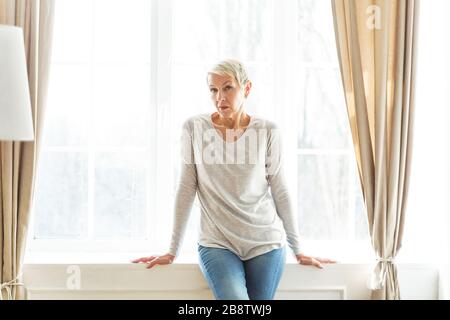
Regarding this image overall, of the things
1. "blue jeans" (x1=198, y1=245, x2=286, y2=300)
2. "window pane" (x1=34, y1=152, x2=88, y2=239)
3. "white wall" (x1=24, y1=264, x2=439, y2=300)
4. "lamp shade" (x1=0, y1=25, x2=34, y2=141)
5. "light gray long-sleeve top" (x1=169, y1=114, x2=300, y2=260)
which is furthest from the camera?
"window pane" (x1=34, y1=152, x2=88, y2=239)

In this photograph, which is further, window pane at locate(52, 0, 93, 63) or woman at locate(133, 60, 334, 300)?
window pane at locate(52, 0, 93, 63)

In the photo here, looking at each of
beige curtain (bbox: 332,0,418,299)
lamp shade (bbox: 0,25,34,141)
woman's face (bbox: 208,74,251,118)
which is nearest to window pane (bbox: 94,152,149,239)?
woman's face (bbox: 208,74,251,118)

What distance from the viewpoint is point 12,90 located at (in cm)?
207

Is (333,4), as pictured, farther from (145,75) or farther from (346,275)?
(346,275)

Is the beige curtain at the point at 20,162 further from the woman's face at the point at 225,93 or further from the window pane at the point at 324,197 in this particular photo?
the window pane at the point at 324,197

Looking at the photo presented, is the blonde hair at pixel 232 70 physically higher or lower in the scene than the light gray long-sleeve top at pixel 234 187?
higher

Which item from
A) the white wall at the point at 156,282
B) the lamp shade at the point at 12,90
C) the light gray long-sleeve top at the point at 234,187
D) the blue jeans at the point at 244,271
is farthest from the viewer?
the white wall at the point at 156,282

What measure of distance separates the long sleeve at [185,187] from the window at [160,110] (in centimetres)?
31

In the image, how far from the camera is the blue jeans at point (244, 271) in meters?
2.29

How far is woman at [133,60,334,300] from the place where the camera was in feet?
7.75

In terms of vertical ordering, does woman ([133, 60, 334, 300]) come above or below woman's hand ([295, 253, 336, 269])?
above

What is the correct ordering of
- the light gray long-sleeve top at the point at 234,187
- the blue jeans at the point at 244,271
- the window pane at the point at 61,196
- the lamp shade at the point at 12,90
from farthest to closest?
the window pane at the point at 61,196
the light gray long-sleeve top at the point at 234,187
the blue jeans at the point at 244,271
the lamp shade at the point at 12,90

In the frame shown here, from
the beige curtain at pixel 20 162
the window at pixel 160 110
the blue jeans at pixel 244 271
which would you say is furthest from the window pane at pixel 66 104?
the blue jeans at pixel 244 271

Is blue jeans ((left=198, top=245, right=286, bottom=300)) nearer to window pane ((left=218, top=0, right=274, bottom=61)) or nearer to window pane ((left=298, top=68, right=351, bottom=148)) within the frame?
window pane ((left=298, top=68, right=351, bottom=148))
